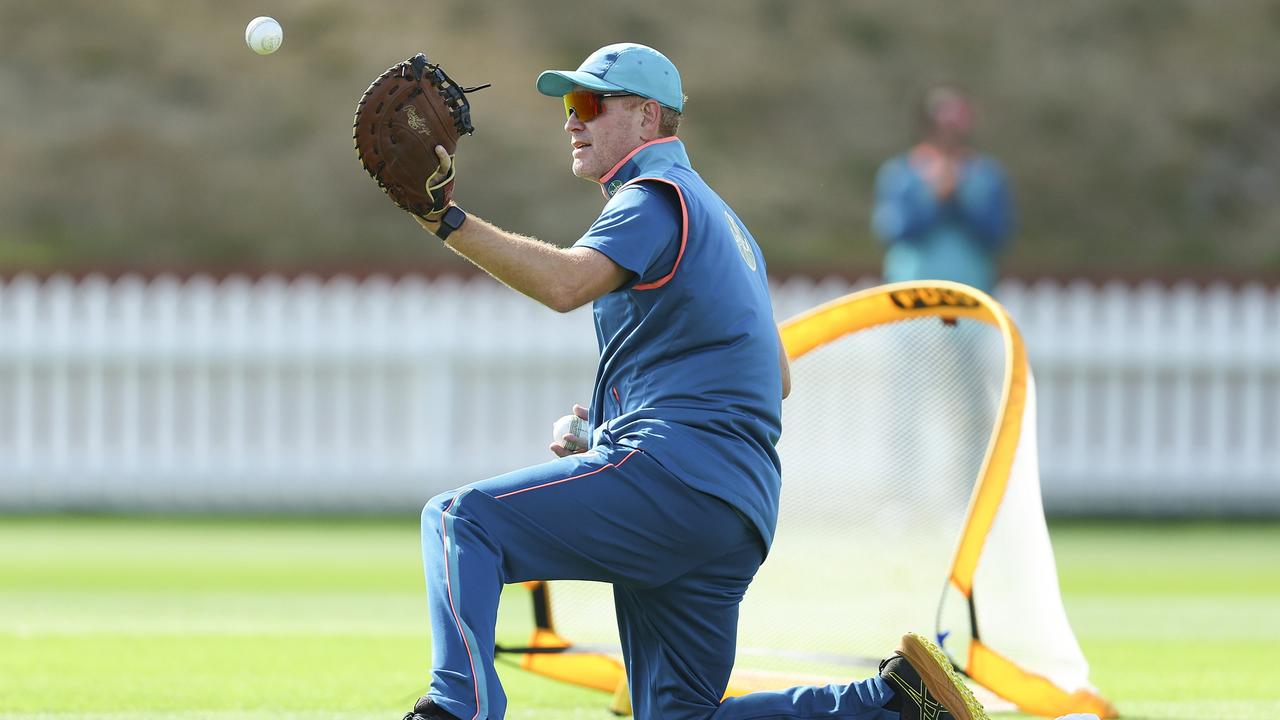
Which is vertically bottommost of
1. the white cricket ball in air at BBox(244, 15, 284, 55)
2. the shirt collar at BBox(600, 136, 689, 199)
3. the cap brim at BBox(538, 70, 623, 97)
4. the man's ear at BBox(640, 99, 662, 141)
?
the shirt collar at BBox(600, 136, 689, 199)

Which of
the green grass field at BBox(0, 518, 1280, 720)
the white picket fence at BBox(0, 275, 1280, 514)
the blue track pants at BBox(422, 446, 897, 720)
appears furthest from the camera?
the white picket fence at BBox(0, 275, 1280, 514)

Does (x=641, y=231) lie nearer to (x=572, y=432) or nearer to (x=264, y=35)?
(x=572, y=432)

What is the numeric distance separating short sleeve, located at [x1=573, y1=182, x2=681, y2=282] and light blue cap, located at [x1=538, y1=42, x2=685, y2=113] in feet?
1.11

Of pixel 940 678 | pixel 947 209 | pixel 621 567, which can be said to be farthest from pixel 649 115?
pixel 947 209

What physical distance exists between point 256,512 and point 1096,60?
13195mm

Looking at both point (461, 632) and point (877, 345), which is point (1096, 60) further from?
point (461, 632)

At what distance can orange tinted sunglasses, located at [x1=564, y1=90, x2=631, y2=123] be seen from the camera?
479 cm

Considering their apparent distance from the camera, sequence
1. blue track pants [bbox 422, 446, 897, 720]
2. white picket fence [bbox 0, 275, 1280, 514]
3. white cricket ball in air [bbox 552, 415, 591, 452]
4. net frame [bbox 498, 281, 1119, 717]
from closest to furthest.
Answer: blue track pants [bbox 422, 446, 897, 720] → white cricket ball in air [bbox 552, 415, 591, 452] → net frame [bbox 498, 281, 1119, 717] → white picket fence [bbox 0, 275, 1280, 514]

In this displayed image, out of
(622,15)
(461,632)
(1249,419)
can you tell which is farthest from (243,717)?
(622,15)

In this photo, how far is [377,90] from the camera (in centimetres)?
439

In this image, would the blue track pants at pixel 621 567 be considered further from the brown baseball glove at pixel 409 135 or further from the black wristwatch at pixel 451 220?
the brown baseball glove at pixel 409 135

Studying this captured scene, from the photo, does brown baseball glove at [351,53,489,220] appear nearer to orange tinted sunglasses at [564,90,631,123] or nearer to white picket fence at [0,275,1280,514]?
orange tinted sunglasses at [564,90,631,123]

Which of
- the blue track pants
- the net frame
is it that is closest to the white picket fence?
the net frame

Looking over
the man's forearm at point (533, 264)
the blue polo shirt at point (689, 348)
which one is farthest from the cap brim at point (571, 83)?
the man's forearm at point (533, 264)
